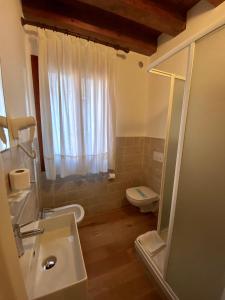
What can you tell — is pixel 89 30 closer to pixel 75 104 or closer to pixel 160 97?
pixel 75 104

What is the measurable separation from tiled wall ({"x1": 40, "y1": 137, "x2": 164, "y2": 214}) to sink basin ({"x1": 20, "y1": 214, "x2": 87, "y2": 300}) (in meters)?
0.93

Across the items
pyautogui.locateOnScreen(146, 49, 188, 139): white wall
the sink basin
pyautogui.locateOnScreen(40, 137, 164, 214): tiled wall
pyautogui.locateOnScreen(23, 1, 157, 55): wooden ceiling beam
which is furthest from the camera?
pyautogui.locateOnScreen(40, 137, 164, 214): tiled wall

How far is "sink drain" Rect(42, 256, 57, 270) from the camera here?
0.86m

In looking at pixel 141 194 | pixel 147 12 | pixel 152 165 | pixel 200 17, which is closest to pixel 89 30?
pixel 147 12

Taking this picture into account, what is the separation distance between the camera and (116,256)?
1.64m

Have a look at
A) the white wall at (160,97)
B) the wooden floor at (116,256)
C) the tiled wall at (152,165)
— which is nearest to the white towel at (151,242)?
the wooden floor at (116,256)

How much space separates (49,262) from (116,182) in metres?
1.56

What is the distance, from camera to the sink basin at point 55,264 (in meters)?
0.65

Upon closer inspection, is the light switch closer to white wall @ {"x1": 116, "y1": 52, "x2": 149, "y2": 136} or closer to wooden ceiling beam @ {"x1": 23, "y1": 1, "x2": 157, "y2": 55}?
white wall @ {"x1": 116, "y1": 52, "x2": 149, "y2": 136}

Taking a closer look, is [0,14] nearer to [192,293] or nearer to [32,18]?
[32,18]

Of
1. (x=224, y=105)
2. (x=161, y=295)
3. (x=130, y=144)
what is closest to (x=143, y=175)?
(x=130, y=144)

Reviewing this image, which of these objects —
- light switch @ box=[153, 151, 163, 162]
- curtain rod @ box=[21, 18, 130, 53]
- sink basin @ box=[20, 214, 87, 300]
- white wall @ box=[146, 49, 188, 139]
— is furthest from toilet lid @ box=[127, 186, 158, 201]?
curtain rod @ box=[21, 18, 130, 53]

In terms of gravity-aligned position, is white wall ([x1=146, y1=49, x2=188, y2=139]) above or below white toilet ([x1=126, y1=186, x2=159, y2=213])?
above

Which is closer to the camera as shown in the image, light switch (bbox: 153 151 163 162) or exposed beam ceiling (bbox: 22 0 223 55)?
exposed beam ceiling (bbox: 22 0 223 55)
